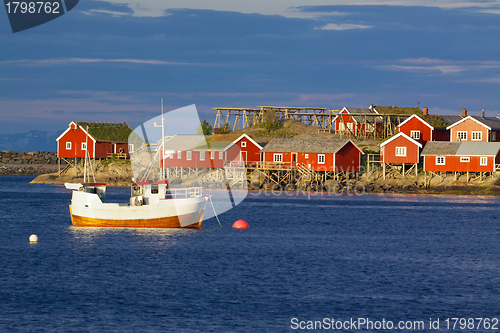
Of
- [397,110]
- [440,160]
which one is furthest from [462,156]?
[397,110]

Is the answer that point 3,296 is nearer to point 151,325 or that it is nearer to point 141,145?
point 151,325

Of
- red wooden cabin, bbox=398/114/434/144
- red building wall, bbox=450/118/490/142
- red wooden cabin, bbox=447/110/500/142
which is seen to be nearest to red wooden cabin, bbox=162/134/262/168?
red wooden cabin, bbox=398/114/434/144

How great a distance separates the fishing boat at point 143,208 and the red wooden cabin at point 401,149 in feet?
144

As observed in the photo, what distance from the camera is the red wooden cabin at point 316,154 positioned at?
268 ft

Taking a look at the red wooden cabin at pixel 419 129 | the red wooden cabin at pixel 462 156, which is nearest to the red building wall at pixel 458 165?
the red wooden cabin at pixel 462 156

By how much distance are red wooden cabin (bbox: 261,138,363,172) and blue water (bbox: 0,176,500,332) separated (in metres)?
30.3

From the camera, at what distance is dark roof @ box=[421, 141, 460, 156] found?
76500 mm

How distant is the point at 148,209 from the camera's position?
40781mm

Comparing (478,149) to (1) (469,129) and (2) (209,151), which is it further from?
(2) (209,151)

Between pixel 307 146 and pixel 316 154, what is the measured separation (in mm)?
1828

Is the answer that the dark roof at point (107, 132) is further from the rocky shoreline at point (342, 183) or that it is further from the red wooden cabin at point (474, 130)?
the red wooden cabin at point (474, 130)

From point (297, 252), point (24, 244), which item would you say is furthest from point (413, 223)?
point (24, 244)

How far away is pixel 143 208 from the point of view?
40.8m

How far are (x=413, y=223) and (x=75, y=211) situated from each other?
27000 mm
